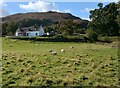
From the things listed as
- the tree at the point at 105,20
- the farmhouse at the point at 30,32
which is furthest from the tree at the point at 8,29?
the tree at the point at 105,20

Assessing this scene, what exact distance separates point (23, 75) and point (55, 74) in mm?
1480

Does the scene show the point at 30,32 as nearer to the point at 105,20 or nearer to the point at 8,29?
the point at 8,29

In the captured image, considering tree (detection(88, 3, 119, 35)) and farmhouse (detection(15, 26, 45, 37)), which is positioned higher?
tree (detection(88, 3, 119, 35))

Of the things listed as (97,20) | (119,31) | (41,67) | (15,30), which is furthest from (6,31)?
(41,67)

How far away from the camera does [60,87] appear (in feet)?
31.8

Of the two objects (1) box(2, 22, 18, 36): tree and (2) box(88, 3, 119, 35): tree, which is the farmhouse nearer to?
(1) box(2, 22, 18, 36): tree

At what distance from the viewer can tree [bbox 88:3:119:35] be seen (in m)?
67.4

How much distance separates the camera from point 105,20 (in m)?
68.5

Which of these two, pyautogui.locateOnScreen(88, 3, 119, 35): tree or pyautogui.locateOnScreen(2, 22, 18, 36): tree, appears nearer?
pyautogui.locateOnScreen(88, 3, 119, 35): tree

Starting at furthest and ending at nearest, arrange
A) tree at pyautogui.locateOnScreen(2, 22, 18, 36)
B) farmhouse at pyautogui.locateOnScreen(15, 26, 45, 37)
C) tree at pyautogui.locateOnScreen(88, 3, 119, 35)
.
Answer: farmhouse at pyautogui.locateOnScreen(15, 26, 45, 37)
tree at pyautogui.locateOnScreen(2, 22, 18, 36)
tree at pyautogui.locateOnScreen(88, 3, 119, 35)

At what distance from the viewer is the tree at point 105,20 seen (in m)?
67.4

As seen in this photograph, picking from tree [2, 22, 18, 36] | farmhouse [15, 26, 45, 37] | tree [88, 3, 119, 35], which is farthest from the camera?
farmhouse [15, 26, 45, 37]

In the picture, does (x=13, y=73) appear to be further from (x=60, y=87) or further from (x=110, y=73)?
(x=110, y=73)

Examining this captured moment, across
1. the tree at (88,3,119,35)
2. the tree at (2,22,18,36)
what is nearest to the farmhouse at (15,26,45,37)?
the tree at (2,22,18,36)
